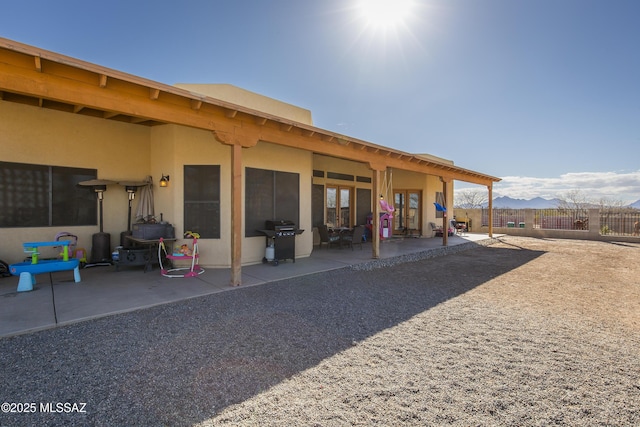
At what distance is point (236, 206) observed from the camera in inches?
193

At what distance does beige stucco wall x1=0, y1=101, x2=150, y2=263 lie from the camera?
5699mm

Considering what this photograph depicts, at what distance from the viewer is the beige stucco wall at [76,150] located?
5699 millimetres

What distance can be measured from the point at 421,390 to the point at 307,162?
6.44 m

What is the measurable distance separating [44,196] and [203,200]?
3098 millimetres

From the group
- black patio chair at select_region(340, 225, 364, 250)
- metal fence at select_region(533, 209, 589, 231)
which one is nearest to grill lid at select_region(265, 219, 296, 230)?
black patio chair at select_region(340, 225, 364, 250)

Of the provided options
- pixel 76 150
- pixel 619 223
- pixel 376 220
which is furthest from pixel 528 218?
pixel 76 150

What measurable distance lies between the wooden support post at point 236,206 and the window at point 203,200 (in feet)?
5.38

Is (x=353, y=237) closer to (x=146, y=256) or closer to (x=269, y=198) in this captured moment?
(x=269, y=198)

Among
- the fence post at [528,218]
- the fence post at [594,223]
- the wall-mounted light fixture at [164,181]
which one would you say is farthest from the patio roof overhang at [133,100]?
the fence post at [594,223]

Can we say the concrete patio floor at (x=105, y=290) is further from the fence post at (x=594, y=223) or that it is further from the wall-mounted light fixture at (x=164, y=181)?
the fence post at (x=594, y=223)

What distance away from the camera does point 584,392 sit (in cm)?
219

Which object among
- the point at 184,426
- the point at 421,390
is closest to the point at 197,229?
the point at 184,426

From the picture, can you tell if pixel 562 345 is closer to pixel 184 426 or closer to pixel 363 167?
pixel 184 426

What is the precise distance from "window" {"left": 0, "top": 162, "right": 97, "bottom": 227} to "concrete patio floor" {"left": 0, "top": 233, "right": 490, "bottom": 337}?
1.19 meters
